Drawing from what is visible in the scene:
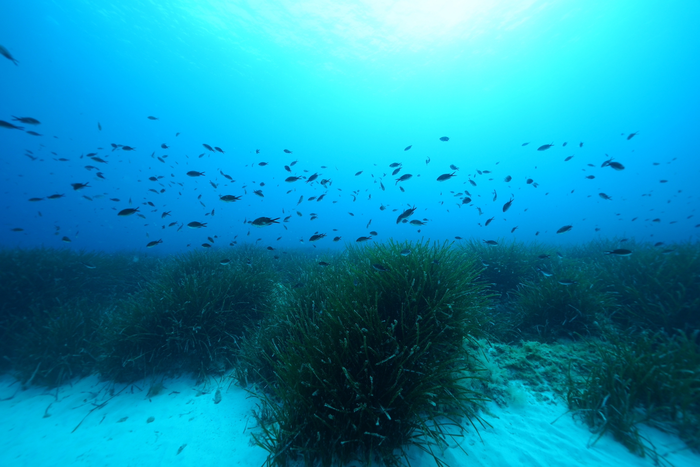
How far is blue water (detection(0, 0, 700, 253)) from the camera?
137ft

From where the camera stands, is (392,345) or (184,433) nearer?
(392,345)

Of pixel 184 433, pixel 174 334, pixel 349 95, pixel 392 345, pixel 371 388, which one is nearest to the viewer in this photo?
pixel 371 388

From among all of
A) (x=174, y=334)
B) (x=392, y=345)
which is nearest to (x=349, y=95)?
(x=174, y=334)

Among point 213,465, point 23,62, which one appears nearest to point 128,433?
point 213,465

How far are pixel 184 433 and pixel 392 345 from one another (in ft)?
11.4

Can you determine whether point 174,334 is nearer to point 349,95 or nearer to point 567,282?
point 567,282

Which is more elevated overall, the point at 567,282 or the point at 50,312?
the point at 567,282

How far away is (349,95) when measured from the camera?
216 feet

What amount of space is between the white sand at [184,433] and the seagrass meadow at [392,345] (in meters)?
0.14

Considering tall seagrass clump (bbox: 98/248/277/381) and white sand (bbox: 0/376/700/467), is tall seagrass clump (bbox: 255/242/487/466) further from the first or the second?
tall seagrass clump (bbox: 98/248/277/381)

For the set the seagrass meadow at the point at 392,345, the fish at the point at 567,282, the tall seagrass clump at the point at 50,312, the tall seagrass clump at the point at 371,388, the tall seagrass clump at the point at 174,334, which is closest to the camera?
the tall seagrass clump at the point at 371,388

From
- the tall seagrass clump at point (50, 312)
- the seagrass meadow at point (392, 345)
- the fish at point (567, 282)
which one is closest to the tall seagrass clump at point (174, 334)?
the seagrass meadow at point (392, 345)

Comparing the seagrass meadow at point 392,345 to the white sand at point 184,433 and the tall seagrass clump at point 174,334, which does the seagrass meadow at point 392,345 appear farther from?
the white sand at point 184,433

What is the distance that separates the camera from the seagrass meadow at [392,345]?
2.44m
